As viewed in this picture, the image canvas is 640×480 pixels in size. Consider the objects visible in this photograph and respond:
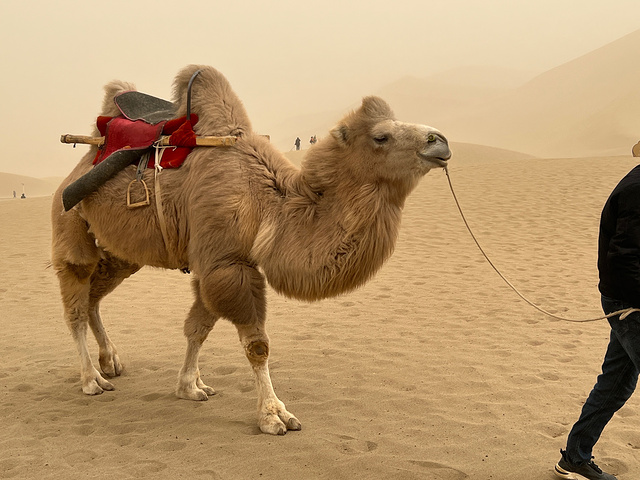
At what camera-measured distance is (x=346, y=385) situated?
526 centimetres

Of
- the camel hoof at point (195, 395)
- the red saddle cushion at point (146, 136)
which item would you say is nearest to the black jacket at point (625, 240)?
the red saddle cushion at point (146, 136)

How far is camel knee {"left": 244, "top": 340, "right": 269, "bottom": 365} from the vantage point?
14.0 ft

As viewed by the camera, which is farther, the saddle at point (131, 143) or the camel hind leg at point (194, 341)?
the camel hind leg at point (194, 341)

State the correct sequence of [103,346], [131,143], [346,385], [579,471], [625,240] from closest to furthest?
1. [625,240]
2. [579,471]
3. [131,143]
4. [346,385]
5. [103,346]

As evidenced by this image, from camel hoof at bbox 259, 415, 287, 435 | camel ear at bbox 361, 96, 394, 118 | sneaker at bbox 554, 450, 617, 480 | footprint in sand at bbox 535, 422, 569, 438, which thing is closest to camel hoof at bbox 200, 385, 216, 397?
camel hoof at bbox 259, 415, 287, 435

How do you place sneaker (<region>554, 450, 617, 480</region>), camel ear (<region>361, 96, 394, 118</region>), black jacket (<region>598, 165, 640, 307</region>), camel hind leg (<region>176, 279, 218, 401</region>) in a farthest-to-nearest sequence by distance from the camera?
camel hind leg (<region>176, 279, 218, 401</region>) → camel ear (<region>361, 96, 394, 118</region>) → sneaker (<region>554, 450, 617, 480</region>) → black jacket (<region>598, 165, 640, 307</region>)

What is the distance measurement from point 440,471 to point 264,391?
51.4 inches

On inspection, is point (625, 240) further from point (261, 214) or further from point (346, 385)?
point (346, 385)

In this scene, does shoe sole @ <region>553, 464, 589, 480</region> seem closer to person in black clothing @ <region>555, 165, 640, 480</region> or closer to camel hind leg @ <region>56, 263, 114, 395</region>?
person in black clothing @ <region>555, 165, 640, 480</region>

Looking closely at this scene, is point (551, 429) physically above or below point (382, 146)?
below

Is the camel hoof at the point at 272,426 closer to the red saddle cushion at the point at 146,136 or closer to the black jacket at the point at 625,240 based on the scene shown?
the red saddle cushion at the point at 146,136

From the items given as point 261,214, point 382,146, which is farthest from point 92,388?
point 382,146

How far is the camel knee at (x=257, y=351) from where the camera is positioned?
427 centimetres

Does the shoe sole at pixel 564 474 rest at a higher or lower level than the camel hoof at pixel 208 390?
higher
